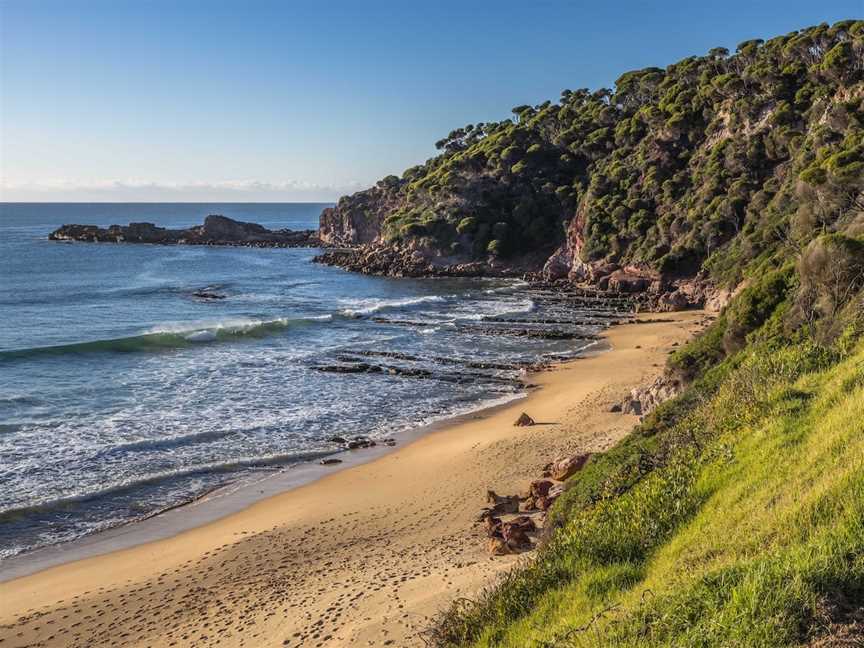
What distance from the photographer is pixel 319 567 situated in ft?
48.4

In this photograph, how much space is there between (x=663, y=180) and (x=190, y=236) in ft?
304

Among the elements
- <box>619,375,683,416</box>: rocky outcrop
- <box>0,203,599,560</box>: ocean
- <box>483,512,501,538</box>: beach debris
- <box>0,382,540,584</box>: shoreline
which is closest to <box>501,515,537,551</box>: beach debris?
<box>483,512,501,538</box>: beach debris

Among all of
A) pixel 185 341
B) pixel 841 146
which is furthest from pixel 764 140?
pixel 185 341

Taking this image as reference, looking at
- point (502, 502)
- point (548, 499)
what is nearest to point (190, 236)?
point (502, 502)

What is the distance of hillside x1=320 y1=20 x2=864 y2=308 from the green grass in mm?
20002

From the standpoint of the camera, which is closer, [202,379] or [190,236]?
[202,379]

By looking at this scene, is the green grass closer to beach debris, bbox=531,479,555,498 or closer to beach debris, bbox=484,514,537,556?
beach debris, bbox=484,514,537,556

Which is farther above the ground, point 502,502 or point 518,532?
point 518,532

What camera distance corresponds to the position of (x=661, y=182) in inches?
2744

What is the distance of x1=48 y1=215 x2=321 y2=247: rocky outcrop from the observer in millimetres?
124412

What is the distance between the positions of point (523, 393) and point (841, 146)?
30007mm

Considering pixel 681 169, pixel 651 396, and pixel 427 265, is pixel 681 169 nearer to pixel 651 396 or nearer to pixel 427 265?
pixel 427 265

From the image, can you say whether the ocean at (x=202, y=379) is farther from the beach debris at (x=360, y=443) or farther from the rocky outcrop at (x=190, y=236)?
the rocky outcrop at (x=190, y=236)

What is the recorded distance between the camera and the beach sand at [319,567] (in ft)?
39.4
